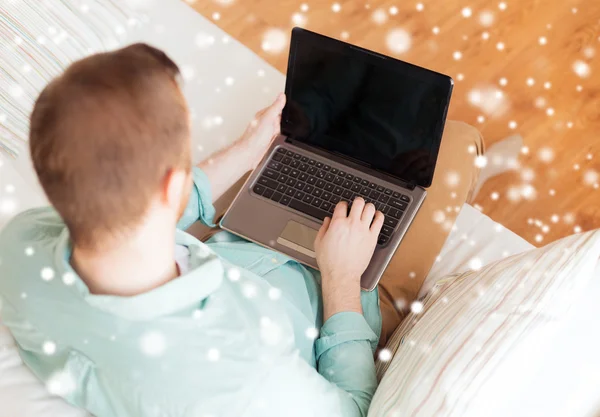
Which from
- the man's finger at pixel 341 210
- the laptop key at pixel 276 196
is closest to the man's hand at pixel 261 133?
the laptop key at pixel 276 196

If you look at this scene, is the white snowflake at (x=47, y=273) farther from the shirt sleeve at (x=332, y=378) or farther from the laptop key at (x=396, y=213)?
the laptop key at (x=396, y=213)

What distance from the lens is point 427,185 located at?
3.76ft

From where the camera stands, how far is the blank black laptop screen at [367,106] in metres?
1.04

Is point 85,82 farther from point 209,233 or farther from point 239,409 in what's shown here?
point 209,233

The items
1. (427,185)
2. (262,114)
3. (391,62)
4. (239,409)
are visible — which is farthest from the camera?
(262,114)

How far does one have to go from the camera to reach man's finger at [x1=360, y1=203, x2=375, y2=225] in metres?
1.10

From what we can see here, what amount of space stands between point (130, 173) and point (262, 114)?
2.25 feet

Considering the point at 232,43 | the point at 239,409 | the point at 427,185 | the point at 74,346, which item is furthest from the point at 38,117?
the point at 232,43

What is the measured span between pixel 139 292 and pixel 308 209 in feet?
1.74

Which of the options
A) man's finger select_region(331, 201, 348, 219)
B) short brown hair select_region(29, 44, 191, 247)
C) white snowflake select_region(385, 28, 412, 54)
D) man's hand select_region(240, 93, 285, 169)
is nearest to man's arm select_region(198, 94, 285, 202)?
man's hand select_region(240, 93, 285, 169)

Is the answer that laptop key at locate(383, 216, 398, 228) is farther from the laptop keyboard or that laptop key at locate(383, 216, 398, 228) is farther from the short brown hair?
the short brown hair

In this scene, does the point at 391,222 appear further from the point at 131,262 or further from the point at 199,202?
the point at 131,262

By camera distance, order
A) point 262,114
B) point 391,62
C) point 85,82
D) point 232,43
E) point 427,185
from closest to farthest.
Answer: point 85,82 → point 391,62 → point 427,185 → point 262,114 → point 232,43

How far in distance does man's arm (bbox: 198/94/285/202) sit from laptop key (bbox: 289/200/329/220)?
0.16 metres
